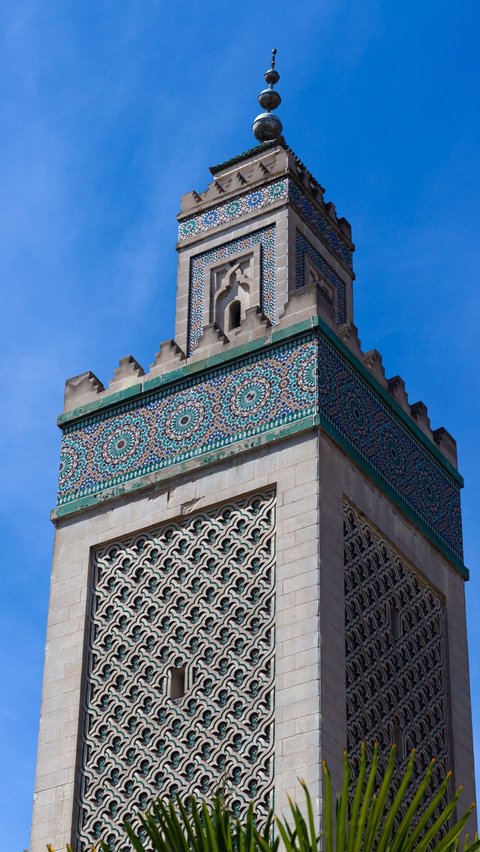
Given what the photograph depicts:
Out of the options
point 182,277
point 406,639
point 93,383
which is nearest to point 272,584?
point 406,639

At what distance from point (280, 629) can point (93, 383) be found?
3146 millimetres

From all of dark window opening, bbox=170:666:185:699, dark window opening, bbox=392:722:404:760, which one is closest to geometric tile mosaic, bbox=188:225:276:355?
dark window opening, bbox=170:666:185:699

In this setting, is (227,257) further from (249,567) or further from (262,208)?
(249,567)

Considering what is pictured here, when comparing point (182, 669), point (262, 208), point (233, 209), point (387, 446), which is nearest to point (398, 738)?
point (182, 669)

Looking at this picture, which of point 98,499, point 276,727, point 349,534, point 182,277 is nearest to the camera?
point 276,727

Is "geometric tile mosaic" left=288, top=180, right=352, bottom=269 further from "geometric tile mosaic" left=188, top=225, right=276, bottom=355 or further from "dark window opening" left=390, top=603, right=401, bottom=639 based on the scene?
"dark window opening" left=390, top=603, right=401, bottom=639

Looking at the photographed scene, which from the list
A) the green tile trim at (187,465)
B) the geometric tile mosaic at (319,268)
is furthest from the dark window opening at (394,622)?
the geometric tile mosaic at (319,268)

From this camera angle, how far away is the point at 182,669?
12281 millimetres

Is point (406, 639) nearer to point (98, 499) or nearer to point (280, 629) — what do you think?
point (280, 629)

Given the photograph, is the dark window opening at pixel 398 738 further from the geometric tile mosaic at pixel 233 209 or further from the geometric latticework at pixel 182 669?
the geometric tile mosaic at pixel 233 209

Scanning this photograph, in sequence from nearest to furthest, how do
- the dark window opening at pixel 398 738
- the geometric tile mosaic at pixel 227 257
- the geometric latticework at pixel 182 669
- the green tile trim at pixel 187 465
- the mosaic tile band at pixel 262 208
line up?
the geometric latticework at pixel 182 669 < the dark window opening at pixel 398 738 < the green tile trim at pixel 187 465 < the geometric tile mosaic at pixel 227 257 < the mosaic tile band at pixel 262 208

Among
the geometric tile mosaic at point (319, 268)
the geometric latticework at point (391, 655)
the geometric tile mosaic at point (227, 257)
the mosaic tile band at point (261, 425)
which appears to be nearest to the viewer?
the geometric latticework at point (391, 655)

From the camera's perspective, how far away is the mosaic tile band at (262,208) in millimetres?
14742

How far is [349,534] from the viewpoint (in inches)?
496
